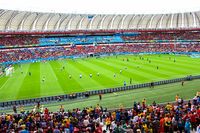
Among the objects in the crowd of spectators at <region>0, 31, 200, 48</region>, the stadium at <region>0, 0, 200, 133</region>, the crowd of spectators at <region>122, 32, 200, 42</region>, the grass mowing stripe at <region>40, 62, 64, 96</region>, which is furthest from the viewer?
the crowd of spectators at <region>122, 32, 200, 42</region>

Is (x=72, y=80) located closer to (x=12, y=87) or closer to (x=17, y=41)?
(x=12, y=87)

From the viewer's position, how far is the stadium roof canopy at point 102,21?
10175 cm

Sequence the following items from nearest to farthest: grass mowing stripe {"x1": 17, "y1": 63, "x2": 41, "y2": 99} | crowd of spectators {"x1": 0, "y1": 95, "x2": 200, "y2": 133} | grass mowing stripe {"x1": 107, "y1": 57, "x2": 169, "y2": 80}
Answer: crowd of spectators {"x1": 0, "y1": 95, "x2": 200, "y2": 133} < grass mowing stripe {"x1": 17, "y1": 63, "x2": 41, "y2": 99} < grass mowing stripe {"x1": 107, "y1": 57, "x2": 169, "y2": 80}

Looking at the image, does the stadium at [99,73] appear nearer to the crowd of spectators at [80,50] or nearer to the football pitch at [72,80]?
the football pitch at [72,80]

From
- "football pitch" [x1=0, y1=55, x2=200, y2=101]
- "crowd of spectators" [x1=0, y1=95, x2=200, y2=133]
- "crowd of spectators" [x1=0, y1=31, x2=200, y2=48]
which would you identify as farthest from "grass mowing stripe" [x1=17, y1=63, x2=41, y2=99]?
"crowd of spectators" [x1=0, y1=31, x2=200, y2=48]

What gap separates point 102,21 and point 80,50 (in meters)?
23.3

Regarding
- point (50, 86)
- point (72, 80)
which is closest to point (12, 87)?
point (50, 86)

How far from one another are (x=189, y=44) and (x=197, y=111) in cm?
9106

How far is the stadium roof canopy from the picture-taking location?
102 metres

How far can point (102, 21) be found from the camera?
4574 inches

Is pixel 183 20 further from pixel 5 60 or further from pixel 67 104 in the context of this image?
pixel 67 104

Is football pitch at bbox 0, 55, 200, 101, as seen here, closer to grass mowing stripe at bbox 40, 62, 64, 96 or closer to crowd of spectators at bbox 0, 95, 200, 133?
grass mowing stripe at bbox 40, 62, 64, 96

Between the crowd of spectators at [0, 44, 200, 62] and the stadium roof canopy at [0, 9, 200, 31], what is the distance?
11.9 meters

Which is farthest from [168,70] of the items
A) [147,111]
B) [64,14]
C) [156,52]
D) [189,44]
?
[64,14]
